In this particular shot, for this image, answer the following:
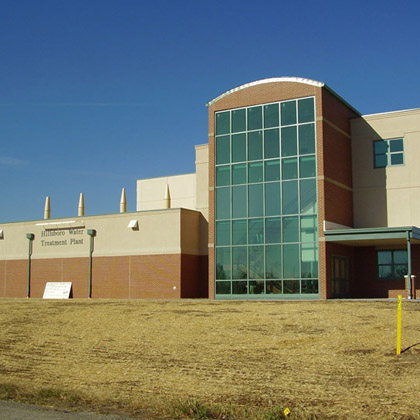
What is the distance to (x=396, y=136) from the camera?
33.5 meters

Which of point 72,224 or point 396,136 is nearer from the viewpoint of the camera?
point 396,136

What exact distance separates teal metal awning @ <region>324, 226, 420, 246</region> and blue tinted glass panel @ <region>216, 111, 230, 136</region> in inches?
324

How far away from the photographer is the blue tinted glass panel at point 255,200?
3222 cm

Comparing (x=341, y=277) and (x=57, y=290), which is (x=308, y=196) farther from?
(x=57, y=290)

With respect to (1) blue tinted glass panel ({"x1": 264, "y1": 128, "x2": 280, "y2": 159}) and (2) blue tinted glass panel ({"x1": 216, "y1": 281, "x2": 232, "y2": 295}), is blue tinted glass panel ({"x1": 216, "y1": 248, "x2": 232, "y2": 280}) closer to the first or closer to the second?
(2) blue tinted glass panel ({"x1": 216, "y1": 281, "x2": 232, "y2": 295})

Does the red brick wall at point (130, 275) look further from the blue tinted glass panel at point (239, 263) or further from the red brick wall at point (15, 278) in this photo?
the blue tinted glass panel at point (239, 263)

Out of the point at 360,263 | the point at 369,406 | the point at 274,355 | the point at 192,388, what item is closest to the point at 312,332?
the point at 274,355

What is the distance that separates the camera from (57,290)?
128 feet

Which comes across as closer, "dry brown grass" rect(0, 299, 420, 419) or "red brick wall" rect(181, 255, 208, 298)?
"dry brown grass" rect(0, 299, 420, 419)

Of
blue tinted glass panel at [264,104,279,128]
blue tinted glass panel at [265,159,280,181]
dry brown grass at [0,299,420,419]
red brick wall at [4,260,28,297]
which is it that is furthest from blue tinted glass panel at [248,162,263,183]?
red brick wall at [4,260,28,297]

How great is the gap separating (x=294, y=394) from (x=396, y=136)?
83.8ft

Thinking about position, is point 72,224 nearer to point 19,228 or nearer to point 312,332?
point 19,228

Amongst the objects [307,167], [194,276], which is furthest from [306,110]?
[194,276]

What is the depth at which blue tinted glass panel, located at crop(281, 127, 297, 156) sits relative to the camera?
31719mm
